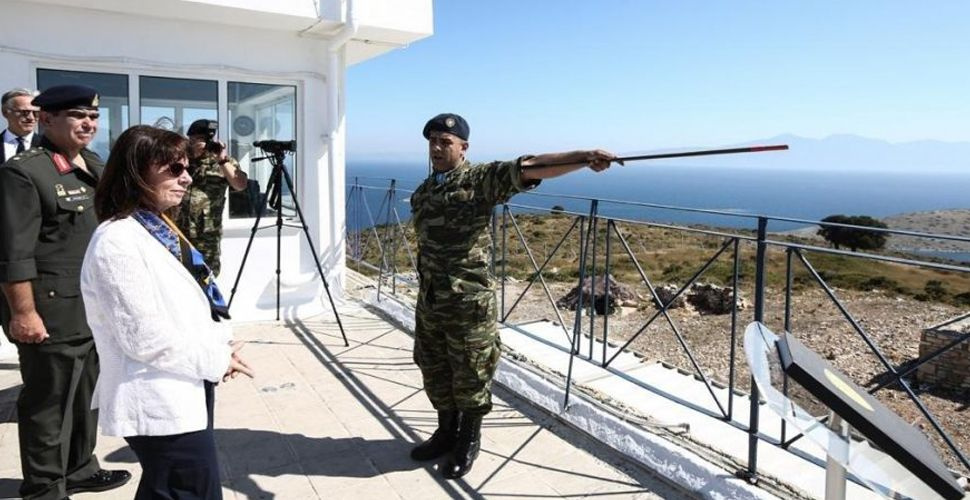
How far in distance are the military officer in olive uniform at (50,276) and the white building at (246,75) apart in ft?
7.96

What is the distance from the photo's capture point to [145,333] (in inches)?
58.3

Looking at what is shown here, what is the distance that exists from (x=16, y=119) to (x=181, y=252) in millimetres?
2222

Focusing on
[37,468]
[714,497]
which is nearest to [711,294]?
[714,497]

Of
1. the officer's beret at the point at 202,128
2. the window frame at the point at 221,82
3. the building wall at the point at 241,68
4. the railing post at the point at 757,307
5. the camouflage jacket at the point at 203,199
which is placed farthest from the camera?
the window frame at the point at 221,82

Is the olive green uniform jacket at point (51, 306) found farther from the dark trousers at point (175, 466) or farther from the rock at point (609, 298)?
the rock at point (609, 298)

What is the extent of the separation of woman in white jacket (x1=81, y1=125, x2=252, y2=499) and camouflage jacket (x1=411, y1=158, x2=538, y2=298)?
48.8 inches

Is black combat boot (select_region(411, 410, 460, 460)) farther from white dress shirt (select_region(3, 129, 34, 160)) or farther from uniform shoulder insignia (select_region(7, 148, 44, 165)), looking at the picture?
white dress shirt (select_region(3, 129, 34, 160))

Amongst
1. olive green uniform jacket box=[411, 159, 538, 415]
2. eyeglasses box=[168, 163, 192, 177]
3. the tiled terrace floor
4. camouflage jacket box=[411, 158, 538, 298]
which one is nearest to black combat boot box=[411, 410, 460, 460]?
the tiled terrace floor

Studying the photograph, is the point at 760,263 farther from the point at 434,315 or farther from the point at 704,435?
the point at 434,315

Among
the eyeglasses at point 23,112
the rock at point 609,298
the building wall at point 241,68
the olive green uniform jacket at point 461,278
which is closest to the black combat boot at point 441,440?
the olive green uniform jacket at point 461,278

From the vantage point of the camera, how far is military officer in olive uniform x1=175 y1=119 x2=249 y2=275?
404cm

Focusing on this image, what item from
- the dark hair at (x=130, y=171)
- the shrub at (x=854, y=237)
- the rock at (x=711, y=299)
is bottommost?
the rock at (x=711, y=299)

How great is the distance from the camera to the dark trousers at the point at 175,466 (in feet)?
5.17

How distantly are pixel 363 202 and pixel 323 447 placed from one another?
14.8 feet
